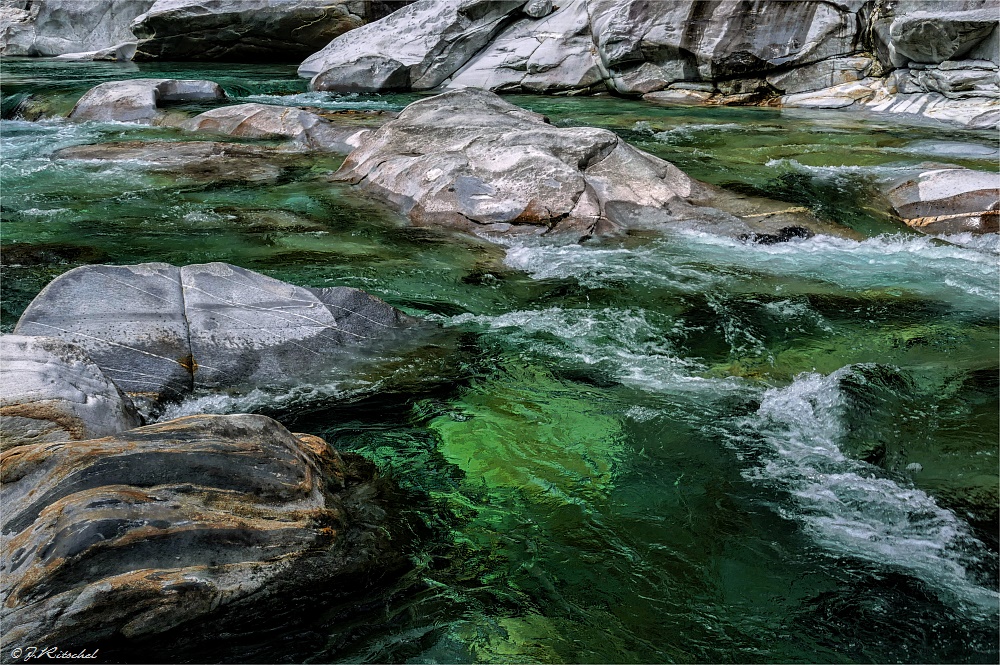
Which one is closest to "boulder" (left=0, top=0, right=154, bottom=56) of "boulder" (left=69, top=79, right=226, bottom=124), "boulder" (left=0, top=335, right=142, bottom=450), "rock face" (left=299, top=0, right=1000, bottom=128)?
"rock face" (left=299, top=0, right=1000, bottom=128)

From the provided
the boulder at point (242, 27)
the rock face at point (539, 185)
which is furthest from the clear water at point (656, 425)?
the boulder at point (242, 27)

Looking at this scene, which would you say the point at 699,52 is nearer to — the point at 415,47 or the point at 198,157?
the point at 415,47

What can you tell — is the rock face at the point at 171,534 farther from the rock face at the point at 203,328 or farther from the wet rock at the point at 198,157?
the wet rock at the point at 198,157

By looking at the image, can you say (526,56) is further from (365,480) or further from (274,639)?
(274,639)

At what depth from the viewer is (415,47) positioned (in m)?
16.5

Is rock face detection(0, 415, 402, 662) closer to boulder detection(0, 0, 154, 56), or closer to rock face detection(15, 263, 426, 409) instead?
rock face detection(15, 263, 426, 409)

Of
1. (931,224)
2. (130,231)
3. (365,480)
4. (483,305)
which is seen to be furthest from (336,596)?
(931,224)

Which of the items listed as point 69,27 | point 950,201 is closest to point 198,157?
point 950,201

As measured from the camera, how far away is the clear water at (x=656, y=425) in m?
2.69

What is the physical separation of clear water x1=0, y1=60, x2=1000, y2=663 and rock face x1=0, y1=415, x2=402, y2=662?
0.24 m

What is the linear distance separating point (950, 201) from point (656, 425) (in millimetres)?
4936

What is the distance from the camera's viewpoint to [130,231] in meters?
7.00

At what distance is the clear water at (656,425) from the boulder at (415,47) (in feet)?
27.3

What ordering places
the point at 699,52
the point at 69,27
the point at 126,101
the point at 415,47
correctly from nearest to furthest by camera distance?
1. the point at 126,101
2. the point at 699,52
3. the point at 415,47
4. the point at 69,27
